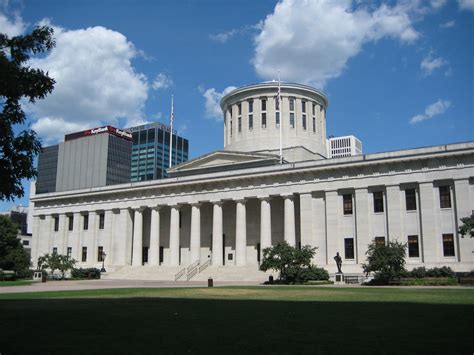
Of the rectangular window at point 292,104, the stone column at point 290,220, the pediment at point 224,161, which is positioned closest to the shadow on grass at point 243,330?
the stone column at point 290,220

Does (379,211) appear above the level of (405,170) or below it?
below

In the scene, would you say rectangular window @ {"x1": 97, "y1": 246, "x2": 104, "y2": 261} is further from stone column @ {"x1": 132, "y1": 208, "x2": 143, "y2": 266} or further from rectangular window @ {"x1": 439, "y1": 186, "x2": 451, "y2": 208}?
rectangular window @ {"x1": 439, "y1": 186, "x2": 451, "y2": 208}

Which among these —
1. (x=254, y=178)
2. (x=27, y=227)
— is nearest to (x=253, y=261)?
(x=254, y=178)

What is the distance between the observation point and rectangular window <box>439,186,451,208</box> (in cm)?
5041

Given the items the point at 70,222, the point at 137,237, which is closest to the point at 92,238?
Answer: the point at 70,222

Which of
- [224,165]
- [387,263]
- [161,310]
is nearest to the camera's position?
[161,310]

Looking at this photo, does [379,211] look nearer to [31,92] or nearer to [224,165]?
[224,165]

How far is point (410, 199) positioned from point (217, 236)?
969 inches

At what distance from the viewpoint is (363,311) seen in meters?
17.5

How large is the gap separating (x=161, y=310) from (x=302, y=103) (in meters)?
62.9

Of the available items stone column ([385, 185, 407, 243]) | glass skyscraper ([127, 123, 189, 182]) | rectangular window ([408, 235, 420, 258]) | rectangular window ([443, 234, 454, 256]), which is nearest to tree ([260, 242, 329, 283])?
stone column ([385, 185, 407, 243])

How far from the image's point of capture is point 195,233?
217 ft

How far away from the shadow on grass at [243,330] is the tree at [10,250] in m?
52.3

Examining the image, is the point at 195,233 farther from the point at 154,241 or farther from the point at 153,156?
the point at 153,156
